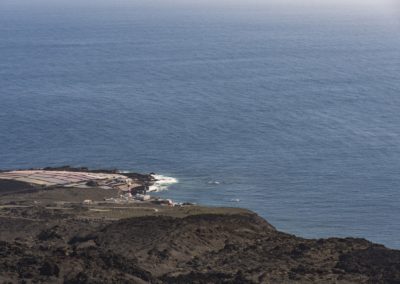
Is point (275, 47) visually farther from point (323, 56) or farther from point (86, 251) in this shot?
point (86, 251)

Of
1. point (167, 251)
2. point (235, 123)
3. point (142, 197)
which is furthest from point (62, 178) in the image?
point (167, 251)

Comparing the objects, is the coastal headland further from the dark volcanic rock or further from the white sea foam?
the white sea foam

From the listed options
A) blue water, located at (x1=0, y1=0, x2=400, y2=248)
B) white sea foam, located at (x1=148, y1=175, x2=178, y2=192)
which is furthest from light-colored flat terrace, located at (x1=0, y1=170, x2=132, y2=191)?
blue water, located at (x1=0, y1=0, x2=400, y2=248)

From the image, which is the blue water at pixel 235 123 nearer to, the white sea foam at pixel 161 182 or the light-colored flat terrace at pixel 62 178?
the white sea foam at pixel 161 182

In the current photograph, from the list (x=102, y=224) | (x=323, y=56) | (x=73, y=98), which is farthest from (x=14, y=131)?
(x=323, y=56)

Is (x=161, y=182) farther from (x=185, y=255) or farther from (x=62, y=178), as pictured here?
(x=185, y=255)

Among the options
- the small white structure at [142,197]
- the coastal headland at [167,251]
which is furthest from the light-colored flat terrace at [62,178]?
the coastal headland at [167,251]
